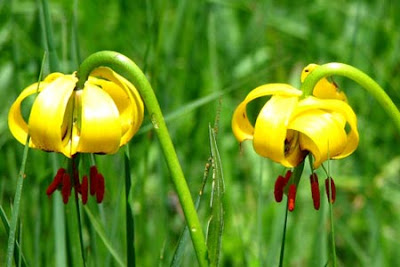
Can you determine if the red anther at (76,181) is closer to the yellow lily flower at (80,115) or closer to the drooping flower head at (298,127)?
the yellow lily flower at (80,115)

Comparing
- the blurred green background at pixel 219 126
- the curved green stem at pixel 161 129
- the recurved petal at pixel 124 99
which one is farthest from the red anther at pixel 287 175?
the blurred green background at pixel 219 126

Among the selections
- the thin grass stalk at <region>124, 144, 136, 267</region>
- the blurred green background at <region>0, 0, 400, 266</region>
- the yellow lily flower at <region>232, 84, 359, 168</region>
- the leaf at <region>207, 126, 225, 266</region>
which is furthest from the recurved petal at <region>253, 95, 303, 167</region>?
the blurred green background at <region>0, 0, 400, 266</region>

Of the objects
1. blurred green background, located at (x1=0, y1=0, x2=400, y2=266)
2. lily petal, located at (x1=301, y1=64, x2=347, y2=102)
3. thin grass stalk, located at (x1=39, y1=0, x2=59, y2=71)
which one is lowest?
blurred green background, located at (x1=0, y1=0, x2=400, y2=266)

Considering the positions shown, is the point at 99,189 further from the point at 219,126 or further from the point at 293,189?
the point at 219,126

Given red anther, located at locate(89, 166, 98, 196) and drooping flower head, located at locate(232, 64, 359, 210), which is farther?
red anther, located at locate(89, 166, 98, 196)

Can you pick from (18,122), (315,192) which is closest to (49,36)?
(18,122)

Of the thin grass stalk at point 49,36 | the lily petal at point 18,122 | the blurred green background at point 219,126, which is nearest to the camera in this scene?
the lily petal at point 18,122

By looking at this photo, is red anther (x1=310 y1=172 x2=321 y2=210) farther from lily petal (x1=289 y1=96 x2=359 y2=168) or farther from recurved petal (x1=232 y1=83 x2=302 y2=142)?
recurved petal (x1=232 y1=83 x2=302 y2=142)

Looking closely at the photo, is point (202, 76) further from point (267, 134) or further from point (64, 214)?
point (267, 134)
